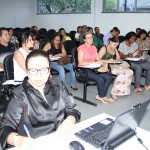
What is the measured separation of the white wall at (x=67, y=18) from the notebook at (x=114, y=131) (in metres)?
7.04

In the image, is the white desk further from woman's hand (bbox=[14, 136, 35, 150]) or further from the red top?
the red top

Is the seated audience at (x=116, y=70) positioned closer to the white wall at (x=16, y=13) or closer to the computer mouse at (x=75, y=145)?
the computer mouse at (x=75, y=145)

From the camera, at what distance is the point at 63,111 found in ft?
5.45

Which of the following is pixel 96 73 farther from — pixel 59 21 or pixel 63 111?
pixel 59 21

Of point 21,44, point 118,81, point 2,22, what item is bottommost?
point 118,81

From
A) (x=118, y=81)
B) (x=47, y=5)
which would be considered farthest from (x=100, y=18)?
(x=118, y=81)

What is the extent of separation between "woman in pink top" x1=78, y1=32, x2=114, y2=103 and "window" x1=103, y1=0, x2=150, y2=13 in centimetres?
466

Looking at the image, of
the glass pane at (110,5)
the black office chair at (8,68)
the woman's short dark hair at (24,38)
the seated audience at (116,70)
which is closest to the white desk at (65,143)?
the black office chair at (8,68)

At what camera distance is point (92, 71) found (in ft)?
13.3

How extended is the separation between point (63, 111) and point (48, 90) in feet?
0.64

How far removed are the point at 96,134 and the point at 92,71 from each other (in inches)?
106

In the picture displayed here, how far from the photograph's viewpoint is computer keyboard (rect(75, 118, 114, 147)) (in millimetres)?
1341

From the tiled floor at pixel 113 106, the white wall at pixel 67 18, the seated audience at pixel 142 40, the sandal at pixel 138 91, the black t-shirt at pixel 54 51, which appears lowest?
the tiled floor at pixel 113 106

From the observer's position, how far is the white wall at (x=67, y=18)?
27.1ft
